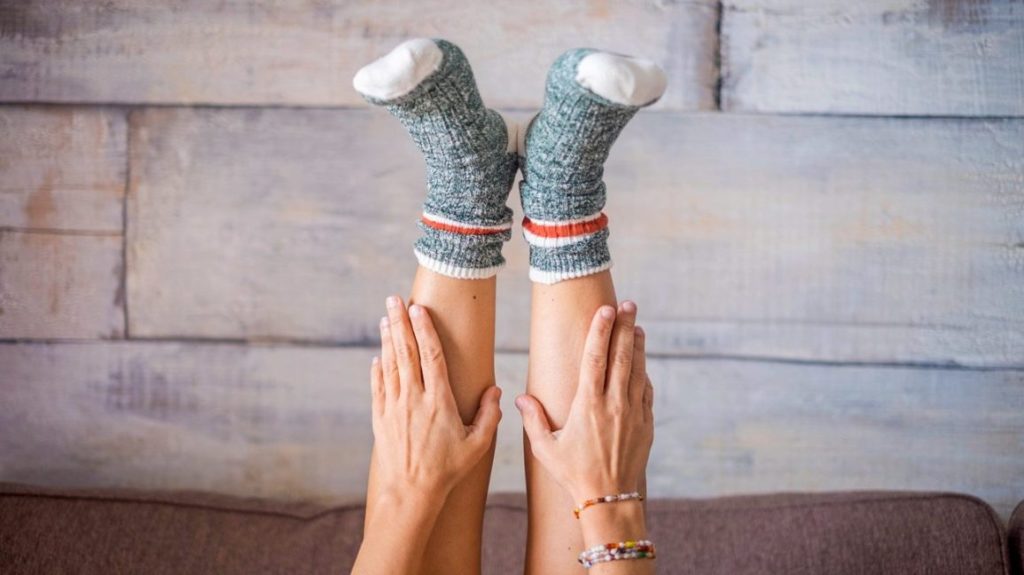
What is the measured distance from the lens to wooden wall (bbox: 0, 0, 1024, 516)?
1.45 metres

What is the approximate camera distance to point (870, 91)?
145 centimetres

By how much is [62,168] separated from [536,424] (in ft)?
3.43

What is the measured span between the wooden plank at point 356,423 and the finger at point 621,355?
443mm

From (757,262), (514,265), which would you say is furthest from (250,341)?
(757,262)

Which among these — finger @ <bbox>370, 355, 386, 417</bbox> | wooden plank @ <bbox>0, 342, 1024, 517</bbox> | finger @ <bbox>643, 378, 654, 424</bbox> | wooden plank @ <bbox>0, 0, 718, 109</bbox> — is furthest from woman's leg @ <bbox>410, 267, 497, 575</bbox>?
wooden plank @ <bbox>0, 0, 718, 109</bbox>

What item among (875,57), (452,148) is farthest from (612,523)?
(875,57)

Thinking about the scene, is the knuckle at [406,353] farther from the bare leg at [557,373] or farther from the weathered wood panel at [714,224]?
the weathered wood panel at [714,224]

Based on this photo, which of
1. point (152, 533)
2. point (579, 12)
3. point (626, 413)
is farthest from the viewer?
point (579, 12)

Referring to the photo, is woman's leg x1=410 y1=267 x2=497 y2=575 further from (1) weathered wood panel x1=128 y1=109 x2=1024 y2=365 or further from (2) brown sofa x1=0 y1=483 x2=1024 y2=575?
(1) weathered wood panel x1=128 y1=109 x2=1024 y2=365

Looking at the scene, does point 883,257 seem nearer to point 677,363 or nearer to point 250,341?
point 677,363

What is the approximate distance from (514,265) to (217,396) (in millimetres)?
600

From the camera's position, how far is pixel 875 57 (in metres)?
1.44

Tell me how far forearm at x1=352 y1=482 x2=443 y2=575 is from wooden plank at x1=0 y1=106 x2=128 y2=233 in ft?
2.73

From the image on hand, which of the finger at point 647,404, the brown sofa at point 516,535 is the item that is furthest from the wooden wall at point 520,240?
the finger at point 647,404
